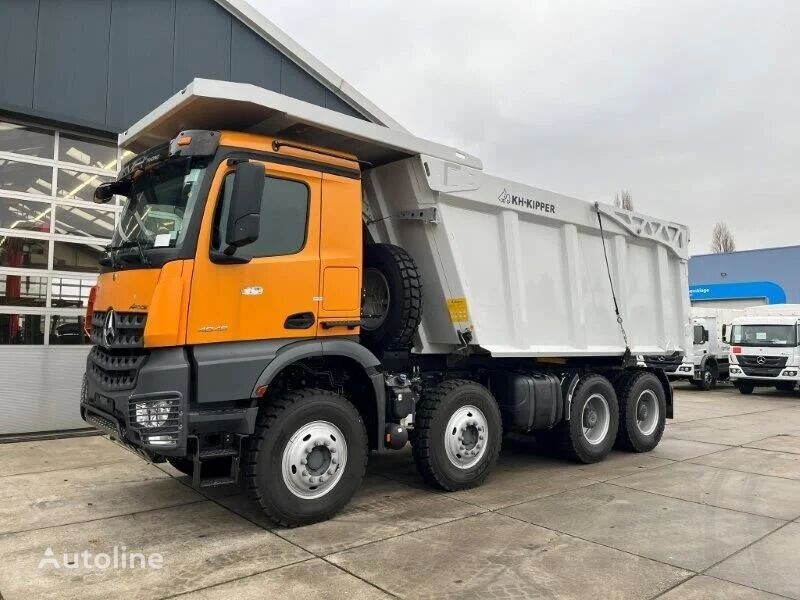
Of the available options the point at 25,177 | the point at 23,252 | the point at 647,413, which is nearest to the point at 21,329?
the point at 23,252

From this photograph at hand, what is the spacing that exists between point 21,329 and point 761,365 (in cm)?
1841

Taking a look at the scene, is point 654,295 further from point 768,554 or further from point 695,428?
point 768,554

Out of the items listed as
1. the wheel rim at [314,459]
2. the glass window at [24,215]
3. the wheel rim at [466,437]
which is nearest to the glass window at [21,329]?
the glass window at [24,215]

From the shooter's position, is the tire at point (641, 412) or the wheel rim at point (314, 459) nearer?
the wheel rim at point (314, 459)

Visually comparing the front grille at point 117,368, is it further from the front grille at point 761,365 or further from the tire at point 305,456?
the front grille at point 761,365

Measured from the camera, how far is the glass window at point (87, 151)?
9.19 meters

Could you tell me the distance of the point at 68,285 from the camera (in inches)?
357

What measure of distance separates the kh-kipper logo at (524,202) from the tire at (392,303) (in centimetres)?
138

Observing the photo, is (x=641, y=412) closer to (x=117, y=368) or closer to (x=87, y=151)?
(x=117, y=368)

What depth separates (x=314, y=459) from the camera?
→ 485 centimetres

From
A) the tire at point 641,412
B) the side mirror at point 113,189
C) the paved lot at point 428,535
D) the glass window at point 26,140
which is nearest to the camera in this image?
the paved lot at point 428,535

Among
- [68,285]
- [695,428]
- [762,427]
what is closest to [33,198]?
[68,285]

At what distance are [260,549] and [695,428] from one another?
891 cm

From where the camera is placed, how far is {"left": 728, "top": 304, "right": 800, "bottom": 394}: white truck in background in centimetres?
1748
